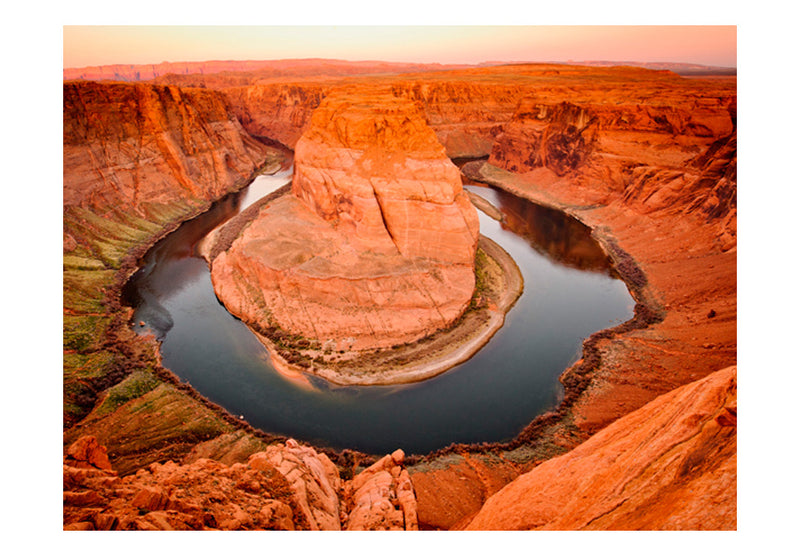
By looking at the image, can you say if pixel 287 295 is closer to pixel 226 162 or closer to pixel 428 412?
pixel 428 412

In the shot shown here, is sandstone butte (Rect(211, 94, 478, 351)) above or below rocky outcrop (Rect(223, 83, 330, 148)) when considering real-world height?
below

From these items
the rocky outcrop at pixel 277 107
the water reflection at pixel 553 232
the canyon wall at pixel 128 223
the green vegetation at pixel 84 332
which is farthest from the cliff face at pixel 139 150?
the water reflection at pixel 553 232

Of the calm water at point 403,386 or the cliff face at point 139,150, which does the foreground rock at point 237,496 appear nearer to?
the calm water at point 403,386

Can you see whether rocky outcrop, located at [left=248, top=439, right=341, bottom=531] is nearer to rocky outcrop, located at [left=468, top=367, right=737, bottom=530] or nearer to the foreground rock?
the foreground rock

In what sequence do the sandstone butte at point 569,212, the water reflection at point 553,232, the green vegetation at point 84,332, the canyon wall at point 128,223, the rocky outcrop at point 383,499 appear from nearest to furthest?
the sandstone butte at point 569,212 → the rocky outcrop at point 383,499 → the canyon wall at point 128,223 → the green vegetation at point 84,332 → the water reflection at point 553,232

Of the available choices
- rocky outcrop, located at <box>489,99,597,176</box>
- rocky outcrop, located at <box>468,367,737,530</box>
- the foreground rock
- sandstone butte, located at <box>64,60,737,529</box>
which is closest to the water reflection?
sandstone butte, located at <box>64,60,737,529</box>

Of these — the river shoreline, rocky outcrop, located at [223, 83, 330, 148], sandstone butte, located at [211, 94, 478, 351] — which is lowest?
the river shoreline
